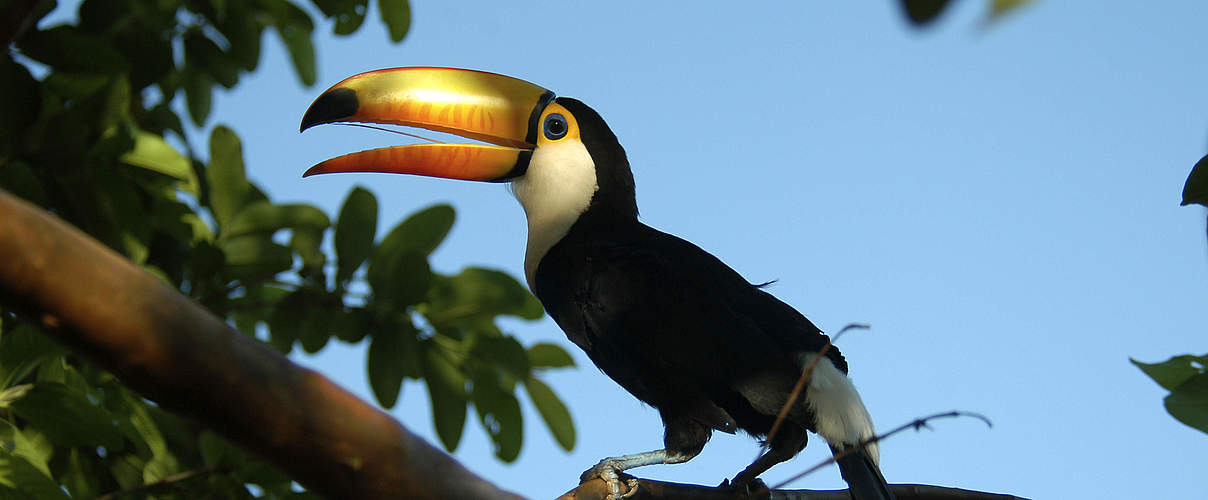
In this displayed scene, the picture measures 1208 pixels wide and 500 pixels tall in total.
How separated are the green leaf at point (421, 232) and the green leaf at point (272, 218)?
0.21 m

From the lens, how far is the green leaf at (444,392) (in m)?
3.06

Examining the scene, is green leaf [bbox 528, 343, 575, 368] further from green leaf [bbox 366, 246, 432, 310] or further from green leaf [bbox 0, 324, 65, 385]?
green leaf [bbox 0, 324, 65, 385]

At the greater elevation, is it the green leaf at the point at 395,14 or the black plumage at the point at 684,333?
the green leaf at the point at 395,14

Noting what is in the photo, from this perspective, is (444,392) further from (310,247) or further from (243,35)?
(243,35)

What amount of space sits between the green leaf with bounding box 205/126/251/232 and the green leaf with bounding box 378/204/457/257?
1.43 feet

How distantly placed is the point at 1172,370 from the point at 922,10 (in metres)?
1.91

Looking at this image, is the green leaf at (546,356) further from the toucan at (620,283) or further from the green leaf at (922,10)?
the green leaf at (922,10)

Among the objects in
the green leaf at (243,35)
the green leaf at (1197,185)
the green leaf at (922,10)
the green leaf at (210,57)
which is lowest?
the green leaf at (210,57)

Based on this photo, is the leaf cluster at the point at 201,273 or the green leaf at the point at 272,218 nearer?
the leaf cluster at the point at 201,273

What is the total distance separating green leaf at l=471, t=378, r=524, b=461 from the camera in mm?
3141

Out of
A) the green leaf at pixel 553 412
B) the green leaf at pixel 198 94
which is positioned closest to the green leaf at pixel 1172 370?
the green leaf at pixel 553 412

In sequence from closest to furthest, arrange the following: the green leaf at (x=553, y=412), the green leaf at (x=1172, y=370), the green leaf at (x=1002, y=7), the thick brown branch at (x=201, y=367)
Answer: the green leaf at (x=1002, y=7)
the thick brown branch at (x=201, y=367)
the green leaf at (x=1172, y=370)
the green leaf at (x=553, y=412)

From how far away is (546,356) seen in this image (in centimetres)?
341

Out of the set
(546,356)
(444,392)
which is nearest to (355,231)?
(444,392)
